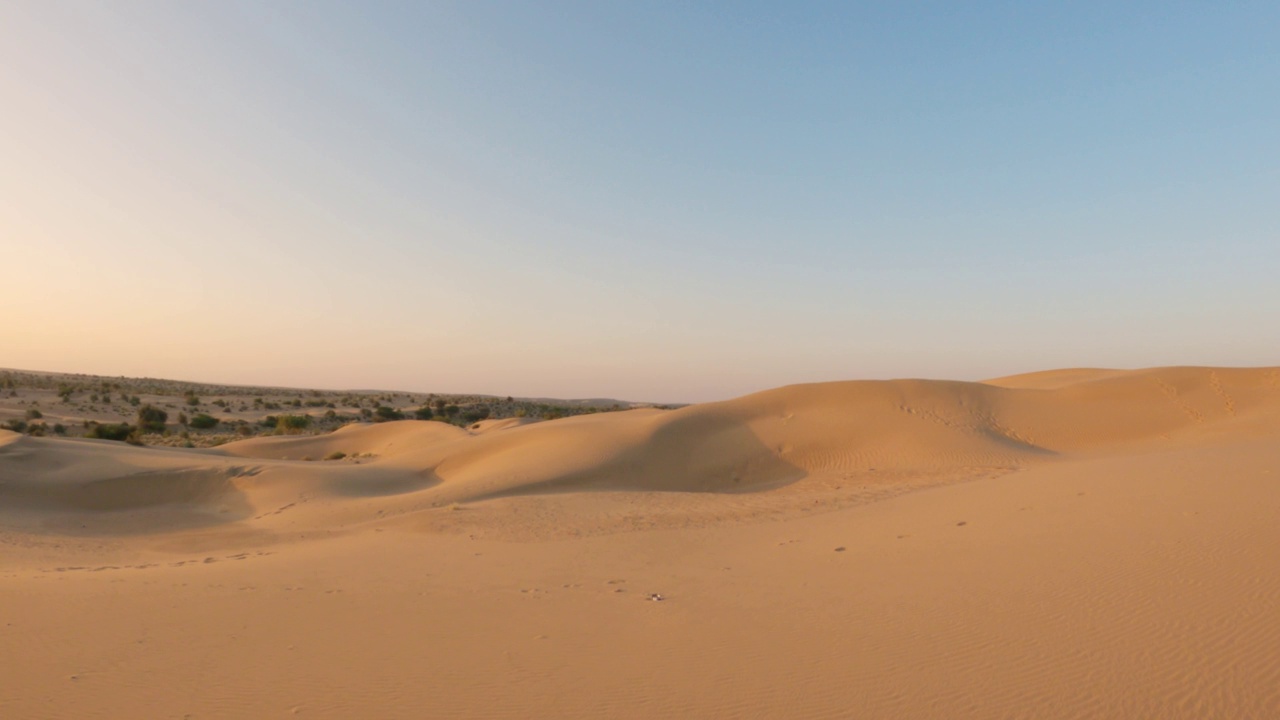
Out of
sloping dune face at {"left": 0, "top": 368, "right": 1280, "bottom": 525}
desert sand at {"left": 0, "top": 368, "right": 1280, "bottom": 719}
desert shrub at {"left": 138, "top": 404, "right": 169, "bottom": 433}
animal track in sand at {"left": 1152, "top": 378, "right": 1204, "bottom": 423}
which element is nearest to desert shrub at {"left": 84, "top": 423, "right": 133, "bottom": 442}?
desert shrub at {"left": 138, "top": 404, "right": 169, "bottom": 433}

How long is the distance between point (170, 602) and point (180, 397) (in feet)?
Answer: 182

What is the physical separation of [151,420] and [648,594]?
3920 cm

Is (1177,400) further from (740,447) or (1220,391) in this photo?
(740,447)

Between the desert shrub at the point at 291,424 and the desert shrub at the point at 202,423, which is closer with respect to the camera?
the desert shrub at the point at 291,424

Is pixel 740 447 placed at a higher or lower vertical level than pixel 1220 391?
lower

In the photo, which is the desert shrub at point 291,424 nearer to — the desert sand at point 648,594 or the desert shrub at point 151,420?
the desert shrub at point 151,420

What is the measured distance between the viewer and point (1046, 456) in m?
20.5

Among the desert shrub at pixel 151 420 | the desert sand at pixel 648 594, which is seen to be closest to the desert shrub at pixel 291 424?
the desert shrub at pixel 151 420

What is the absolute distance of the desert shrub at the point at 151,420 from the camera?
119 ft

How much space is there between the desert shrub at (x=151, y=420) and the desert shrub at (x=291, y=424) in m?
5.36

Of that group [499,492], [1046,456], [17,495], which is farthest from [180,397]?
[1046,456]

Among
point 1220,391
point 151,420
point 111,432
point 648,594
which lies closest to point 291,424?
point 151,420

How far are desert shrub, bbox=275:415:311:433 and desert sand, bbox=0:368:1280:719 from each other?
753 inches

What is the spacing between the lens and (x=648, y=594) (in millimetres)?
7871
